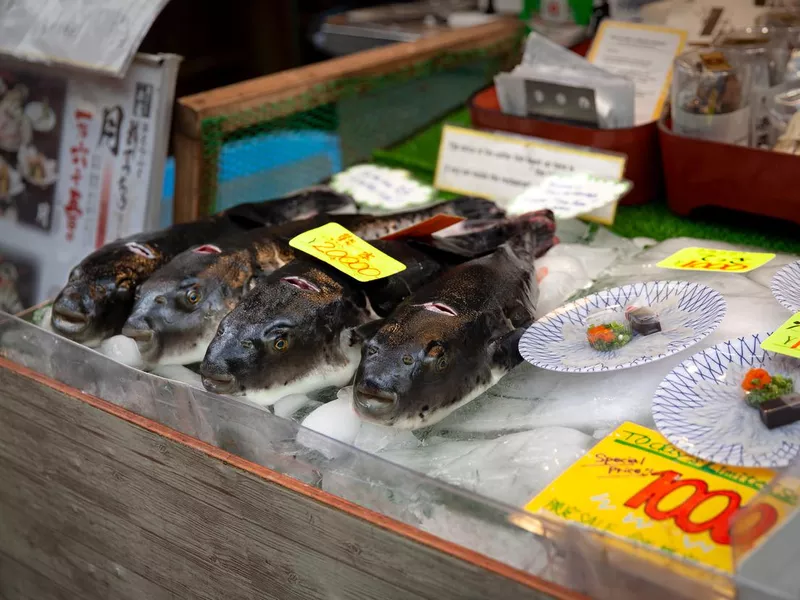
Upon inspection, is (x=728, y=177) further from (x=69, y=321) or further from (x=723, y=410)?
(x=69, y=321)

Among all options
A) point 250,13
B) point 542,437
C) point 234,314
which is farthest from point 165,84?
point 250,13

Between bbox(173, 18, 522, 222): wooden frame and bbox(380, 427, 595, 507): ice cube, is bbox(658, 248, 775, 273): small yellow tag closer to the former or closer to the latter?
bbox(380, 427, 595, 507): ice cube

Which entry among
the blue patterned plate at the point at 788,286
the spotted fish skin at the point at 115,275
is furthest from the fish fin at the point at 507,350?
the spotted fish skin at the point at 115,275

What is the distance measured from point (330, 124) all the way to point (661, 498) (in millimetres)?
2014

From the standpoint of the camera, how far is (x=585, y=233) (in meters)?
2.27

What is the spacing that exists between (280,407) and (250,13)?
15.3ft

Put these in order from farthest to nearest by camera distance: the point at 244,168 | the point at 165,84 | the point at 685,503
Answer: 1. the point at 244,168
2. the point at 165,84
3. the point at 685,503

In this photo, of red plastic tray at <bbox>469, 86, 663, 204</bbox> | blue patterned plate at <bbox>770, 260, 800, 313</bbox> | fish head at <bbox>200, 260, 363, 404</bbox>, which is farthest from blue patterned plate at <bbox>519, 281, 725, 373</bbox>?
red plastic tray at <bbox>469, 86, 663, 204</bbox>

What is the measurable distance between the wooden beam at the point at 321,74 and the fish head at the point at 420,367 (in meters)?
1.20

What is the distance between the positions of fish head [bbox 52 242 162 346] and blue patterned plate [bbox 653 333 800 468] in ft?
3.51

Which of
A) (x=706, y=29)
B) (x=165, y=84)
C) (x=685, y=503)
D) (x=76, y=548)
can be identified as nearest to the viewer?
Answer: (x=685, y=503)

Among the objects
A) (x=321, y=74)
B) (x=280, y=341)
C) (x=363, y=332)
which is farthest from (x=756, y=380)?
(x=321, y=74)

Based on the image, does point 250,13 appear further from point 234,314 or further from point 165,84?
point 234,314

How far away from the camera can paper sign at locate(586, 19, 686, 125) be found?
2.65 metres
